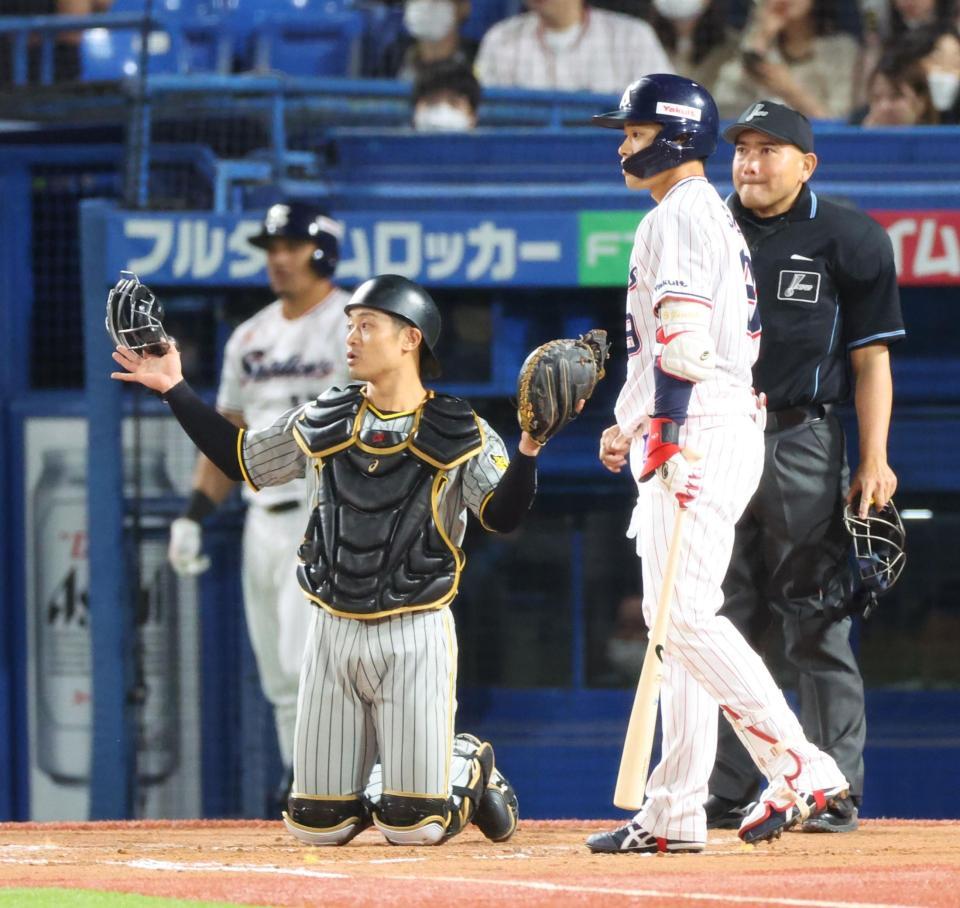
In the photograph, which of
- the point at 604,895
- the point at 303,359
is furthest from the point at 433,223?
the point at 604,895

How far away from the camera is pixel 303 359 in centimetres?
644

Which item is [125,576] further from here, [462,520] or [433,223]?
[462,520]

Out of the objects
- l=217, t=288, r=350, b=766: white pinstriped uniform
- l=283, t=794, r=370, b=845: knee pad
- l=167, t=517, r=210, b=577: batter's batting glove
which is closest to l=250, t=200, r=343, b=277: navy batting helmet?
l=217, t=288, r=350, b=766: white pinstriped uniform

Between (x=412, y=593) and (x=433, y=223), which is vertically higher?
(x=433, y=223)

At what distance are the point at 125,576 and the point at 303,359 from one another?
1104 mm

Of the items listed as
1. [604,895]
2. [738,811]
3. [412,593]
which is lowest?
[738,811]

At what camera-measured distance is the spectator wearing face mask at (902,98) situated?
7676 mm

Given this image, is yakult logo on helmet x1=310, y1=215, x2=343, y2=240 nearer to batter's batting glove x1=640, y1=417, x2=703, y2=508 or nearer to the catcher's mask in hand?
the catcher's mask in hand

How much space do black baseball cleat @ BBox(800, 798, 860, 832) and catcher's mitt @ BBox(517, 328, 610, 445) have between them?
125 centimetres

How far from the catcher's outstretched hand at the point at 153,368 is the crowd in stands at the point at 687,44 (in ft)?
12.3

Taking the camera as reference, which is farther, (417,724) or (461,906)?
(417,724)

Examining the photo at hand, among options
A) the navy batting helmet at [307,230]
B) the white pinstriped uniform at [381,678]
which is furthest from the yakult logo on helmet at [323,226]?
the white pinstriped uniform at [381,678]

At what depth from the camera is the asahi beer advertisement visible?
7.19 meters

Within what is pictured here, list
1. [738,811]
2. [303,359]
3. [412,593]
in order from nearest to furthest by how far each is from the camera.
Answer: [412,593] → [738,811] → [303,359]
